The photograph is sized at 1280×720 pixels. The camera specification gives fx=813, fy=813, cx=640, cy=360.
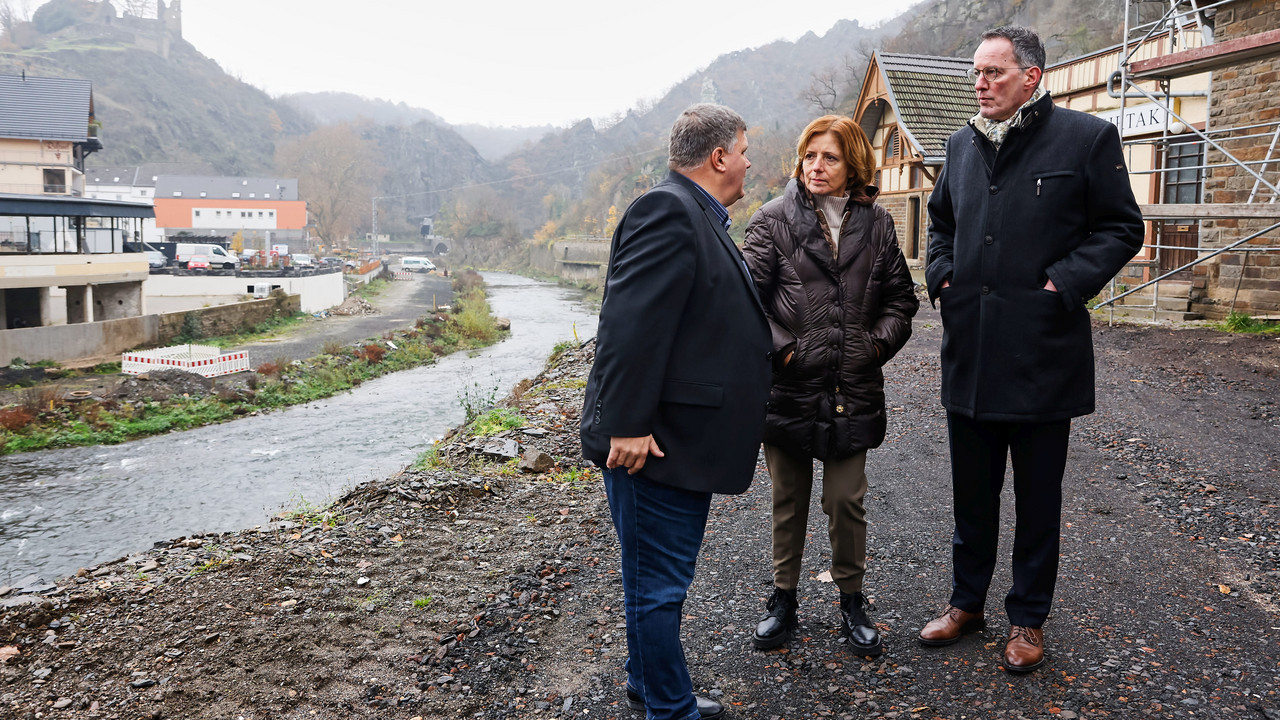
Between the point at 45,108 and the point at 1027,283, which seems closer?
the point at 1027,283

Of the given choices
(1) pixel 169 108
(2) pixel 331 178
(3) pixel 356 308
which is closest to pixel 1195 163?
(3) pixel 356 308

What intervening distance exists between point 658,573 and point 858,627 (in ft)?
3.69

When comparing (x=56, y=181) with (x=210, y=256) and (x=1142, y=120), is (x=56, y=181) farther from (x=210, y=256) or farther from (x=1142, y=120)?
(x=1142, y=120)

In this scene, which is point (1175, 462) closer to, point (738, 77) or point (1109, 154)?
point (1109, 154)

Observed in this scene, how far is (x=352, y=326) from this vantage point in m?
33.7

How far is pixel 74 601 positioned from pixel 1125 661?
19.7 feet

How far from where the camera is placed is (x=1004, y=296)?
3.02 meters

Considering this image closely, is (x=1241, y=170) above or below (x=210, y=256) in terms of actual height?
above

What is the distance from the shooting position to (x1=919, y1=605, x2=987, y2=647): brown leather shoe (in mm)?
3262

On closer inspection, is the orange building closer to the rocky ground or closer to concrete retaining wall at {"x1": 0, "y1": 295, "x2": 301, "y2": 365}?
Answer: concrete retaining wall at {"x1": 0, "y1": 295, "x2": 301, "y2": 365}

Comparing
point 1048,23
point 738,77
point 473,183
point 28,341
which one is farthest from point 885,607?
point 473,183

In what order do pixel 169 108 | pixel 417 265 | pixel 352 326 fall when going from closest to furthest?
pixel 352 326 < pixel 417 265 < pixel 169 108

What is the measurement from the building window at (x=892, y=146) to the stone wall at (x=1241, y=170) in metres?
11.7

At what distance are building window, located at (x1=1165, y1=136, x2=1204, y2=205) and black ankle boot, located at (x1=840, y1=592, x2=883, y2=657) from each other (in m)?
14.1
